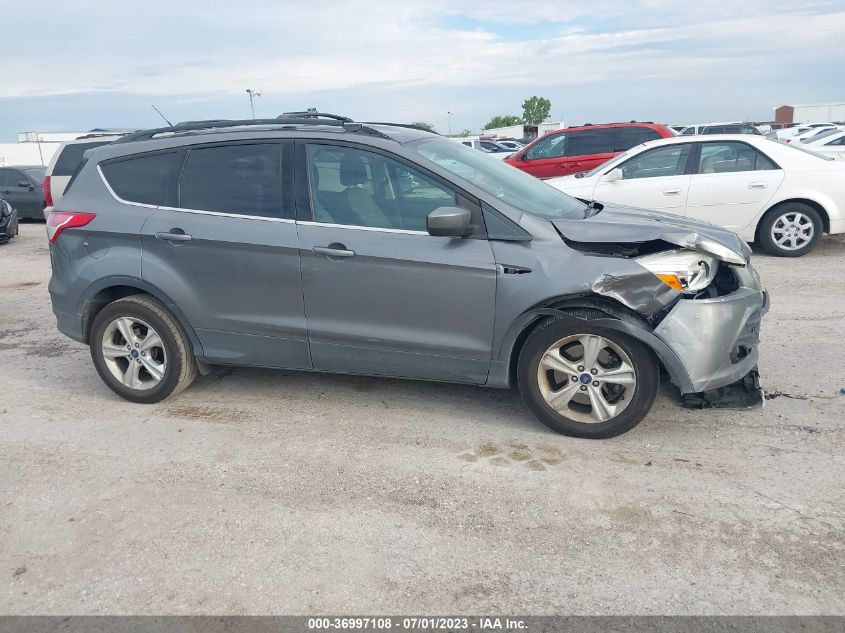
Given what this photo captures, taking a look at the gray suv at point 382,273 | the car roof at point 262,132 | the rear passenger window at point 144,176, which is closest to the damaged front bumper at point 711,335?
the gray suv at point 382,273

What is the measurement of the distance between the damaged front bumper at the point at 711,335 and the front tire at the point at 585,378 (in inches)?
6.9

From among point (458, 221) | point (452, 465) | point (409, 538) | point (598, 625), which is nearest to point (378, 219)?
point (458, 221)

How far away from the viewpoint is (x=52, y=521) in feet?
11.6

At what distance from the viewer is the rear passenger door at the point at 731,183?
29.5ft

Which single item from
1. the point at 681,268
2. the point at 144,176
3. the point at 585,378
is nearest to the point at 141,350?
the point at 144,176

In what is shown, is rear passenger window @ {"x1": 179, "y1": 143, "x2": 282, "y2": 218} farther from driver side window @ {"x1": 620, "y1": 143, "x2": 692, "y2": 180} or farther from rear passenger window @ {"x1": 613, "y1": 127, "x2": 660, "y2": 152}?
rear passenger window @ {"x1": 613, "y1": 127, "x2": 660, "y2": 152}

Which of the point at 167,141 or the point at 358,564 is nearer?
the point at 358,564

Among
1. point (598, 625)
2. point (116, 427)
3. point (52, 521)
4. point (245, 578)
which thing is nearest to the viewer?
point (598, 625)

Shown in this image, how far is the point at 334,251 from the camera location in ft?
14.3

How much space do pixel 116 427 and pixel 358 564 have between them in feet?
7.68

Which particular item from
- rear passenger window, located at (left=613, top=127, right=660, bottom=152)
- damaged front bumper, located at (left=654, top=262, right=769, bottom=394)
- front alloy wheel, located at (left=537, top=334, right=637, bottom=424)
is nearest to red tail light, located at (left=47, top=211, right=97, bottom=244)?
front alloy wheel, located at (left=537, top=334, right=637, bottom=424)

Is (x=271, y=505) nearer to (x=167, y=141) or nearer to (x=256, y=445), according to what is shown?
(x=256, y=445)

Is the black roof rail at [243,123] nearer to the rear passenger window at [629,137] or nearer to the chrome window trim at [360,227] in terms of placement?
the chrome window trim at [360,227]

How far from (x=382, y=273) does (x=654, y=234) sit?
158 cm
